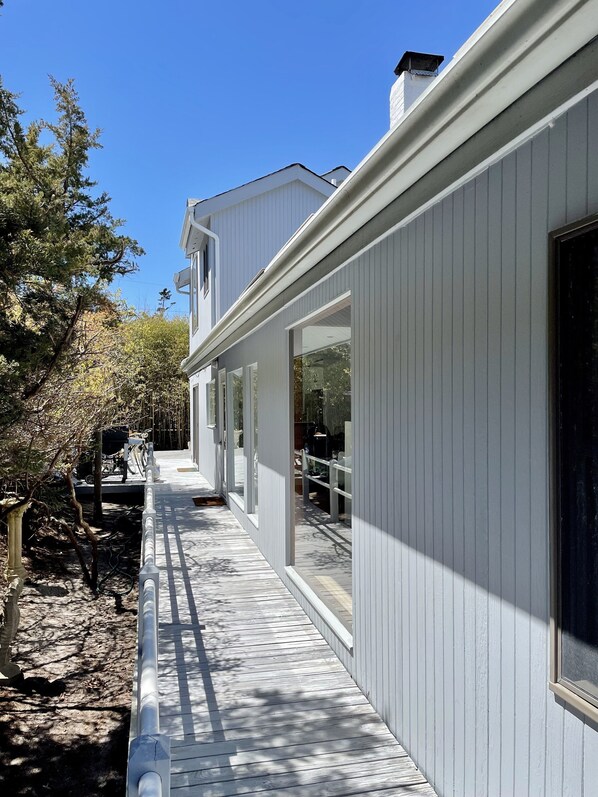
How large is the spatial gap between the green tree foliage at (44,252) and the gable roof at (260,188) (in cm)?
696

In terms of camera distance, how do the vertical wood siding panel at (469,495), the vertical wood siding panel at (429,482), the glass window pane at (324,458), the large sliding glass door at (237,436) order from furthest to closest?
the large sliding glass door at (237,436) → the glass window pane at (324,458) → the vertical wood siding panel at (429,482) → the vertical wood siding panel at (469,495)

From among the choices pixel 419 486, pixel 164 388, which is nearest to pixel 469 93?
pixel 419 486

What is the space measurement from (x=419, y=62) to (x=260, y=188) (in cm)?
803

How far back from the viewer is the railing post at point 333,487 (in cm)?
453

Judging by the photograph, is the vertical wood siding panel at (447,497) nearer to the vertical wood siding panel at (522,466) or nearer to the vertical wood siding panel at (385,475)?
the vertical wood siding panel at (522,466)

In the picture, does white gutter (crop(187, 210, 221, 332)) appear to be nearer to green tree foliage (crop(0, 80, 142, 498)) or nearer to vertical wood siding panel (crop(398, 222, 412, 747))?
green tree foliage (crop(0, 80, 142, 498))

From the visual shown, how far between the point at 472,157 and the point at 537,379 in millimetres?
843

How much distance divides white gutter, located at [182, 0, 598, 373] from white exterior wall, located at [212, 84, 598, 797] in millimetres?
204

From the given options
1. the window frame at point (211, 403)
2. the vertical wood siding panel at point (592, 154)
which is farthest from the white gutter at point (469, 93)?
the window frame at point (211, 403)

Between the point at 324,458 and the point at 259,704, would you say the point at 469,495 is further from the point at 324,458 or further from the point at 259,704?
the point at 324,458

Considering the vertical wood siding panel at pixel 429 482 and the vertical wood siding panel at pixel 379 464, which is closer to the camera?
the vertical wood siding panel at pixel 429 482

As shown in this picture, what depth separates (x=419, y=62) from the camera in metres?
4.68

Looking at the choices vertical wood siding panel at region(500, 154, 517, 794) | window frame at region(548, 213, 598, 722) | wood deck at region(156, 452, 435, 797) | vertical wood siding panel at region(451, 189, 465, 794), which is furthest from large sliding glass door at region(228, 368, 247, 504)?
window frame at region(548, 213, 598, 722)

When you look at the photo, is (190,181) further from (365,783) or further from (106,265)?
(365,783)
